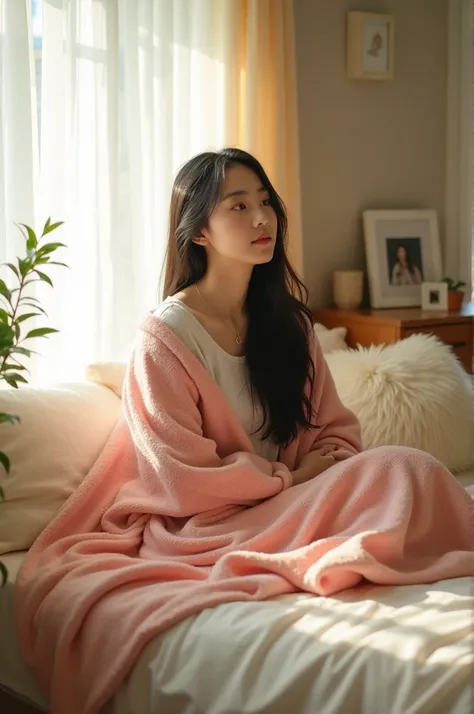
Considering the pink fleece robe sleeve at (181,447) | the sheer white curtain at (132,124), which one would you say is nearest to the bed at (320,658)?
the pink fleece robe sleeve at (181,447)

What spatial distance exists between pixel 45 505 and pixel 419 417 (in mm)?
1106

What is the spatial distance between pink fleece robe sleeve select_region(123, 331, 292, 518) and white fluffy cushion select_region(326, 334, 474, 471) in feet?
2.09

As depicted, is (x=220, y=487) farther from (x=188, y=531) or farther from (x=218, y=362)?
(x=218, y=362)

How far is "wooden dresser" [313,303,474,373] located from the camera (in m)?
3.47

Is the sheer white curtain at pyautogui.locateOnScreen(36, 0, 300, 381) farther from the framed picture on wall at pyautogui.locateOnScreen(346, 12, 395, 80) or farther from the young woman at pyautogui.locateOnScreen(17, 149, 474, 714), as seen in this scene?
the young woman at pyautogui.locateOnScreen(17, 149, 474, 714)

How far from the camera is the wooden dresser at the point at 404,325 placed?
347 centimetres

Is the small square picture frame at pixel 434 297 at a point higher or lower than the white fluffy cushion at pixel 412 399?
higher

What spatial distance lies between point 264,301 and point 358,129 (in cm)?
164

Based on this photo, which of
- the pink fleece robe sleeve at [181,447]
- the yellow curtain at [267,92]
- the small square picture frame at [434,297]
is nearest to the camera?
the pink fleece robe sleeve at [181,447]

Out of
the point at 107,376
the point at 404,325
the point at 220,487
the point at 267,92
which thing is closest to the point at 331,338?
the point at 404,325

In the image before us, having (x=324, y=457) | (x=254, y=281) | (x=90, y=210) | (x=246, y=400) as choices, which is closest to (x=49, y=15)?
(x=90, y=210)

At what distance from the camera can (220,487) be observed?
2.12 meters

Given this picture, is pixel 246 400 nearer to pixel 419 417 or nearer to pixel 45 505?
pixel 45 505

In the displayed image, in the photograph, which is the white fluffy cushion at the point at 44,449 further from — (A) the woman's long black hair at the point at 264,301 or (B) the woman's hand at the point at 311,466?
(B) the woman's hand at the point at 311,466
